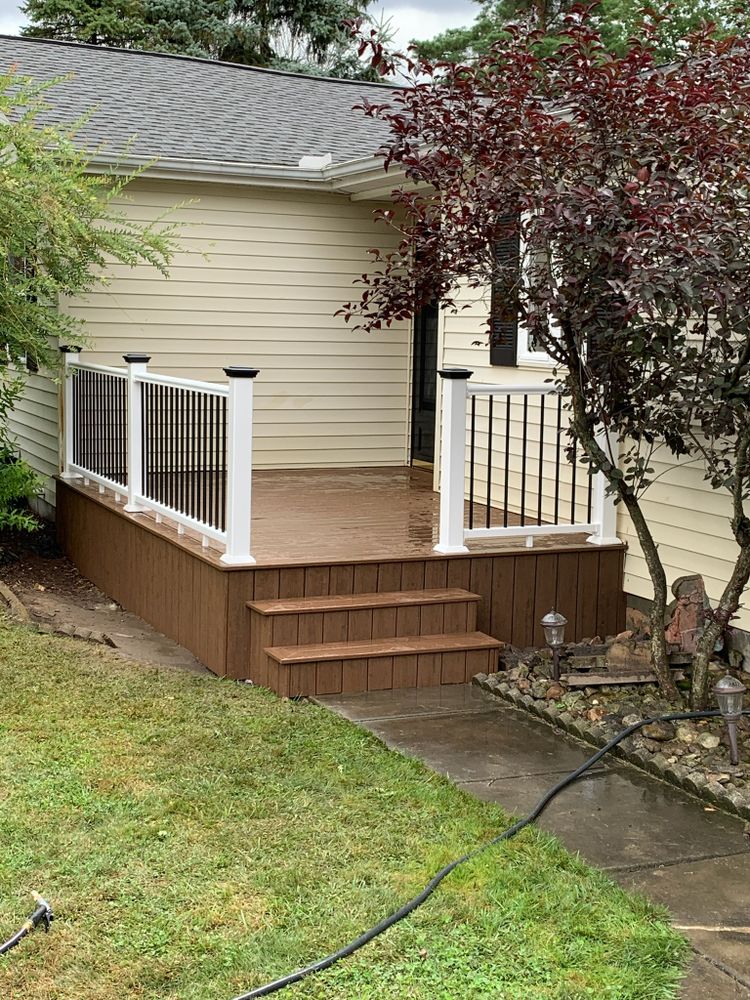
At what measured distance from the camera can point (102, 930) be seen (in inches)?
131

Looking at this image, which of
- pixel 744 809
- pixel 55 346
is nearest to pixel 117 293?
pixel 55 346

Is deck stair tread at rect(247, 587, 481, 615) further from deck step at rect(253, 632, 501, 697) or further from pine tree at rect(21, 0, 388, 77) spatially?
pine tree at rect(21, 0, 388, 77)

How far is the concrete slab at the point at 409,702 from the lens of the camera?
5.55 m

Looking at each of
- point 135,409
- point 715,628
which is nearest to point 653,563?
point 715,628

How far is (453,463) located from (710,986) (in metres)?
3.68

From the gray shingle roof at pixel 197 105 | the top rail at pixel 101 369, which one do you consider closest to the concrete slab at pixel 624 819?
the top rail at pixel 101 369

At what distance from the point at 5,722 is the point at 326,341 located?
5.76 m

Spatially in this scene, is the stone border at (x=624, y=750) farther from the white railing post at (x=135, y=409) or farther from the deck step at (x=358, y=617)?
the white railing post at (x=135, y=409)

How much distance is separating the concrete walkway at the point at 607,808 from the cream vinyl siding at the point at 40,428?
511 cm

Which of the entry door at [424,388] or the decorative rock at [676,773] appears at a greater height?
the entry door at [424,388]

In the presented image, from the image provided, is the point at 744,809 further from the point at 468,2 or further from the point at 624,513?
the point at 468,2

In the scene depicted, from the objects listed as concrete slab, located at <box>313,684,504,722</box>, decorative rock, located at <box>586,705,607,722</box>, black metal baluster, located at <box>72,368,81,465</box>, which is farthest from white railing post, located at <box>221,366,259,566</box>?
black metal baluster, located at <box>72,368,81,465</box>

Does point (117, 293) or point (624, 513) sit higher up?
point (117, 293)

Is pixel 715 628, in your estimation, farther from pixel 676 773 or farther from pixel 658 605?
pixel 676 773
